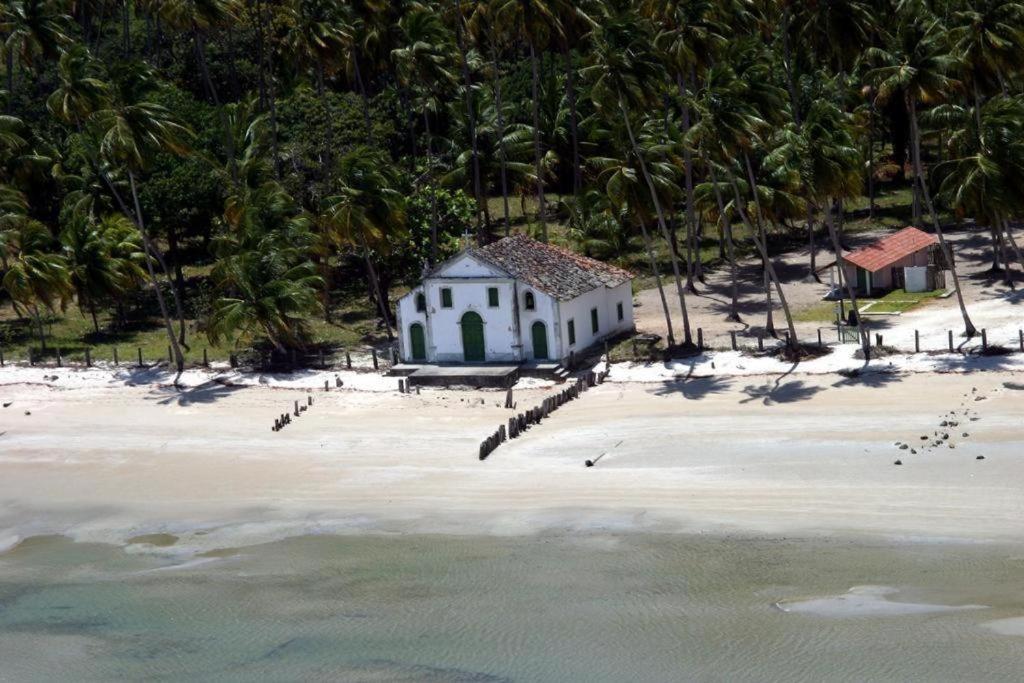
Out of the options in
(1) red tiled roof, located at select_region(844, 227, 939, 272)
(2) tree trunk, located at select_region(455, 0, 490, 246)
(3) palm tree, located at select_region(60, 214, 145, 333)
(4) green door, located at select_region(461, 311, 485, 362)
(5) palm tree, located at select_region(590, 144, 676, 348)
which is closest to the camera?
(5) palm tree, located at select_region(590, 144, 676, 348)

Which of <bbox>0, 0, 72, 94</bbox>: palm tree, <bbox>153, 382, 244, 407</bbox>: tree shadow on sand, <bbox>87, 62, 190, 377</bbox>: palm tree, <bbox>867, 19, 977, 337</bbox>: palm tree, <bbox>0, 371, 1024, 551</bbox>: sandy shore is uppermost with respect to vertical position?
<bbox>0, 0, 72, 94</bbox>: palm tree

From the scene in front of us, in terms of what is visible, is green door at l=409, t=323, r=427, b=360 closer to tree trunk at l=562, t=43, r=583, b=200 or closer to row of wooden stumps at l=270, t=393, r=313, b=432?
row of wooden stumps at l=270, t=393, r=313, b=432

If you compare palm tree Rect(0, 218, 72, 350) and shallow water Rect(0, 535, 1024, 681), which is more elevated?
palm tree Rect(0, 218, 72, 350)

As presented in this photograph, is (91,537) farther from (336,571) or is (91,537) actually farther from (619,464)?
(619,464)

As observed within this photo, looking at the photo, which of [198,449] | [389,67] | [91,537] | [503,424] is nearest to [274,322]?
[198,449]

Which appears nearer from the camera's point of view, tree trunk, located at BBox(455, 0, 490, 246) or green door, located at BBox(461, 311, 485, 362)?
green door, located at BBox(461, 311, 485, 362)

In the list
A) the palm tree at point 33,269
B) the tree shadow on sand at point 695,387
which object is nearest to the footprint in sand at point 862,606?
the tree shadow on sand at point 695,387

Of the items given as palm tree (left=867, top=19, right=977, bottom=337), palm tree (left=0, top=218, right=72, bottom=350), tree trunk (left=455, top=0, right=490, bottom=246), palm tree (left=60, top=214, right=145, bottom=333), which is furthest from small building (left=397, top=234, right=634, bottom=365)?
palm tree (left=0, top=218, right=72, bottom=350)
